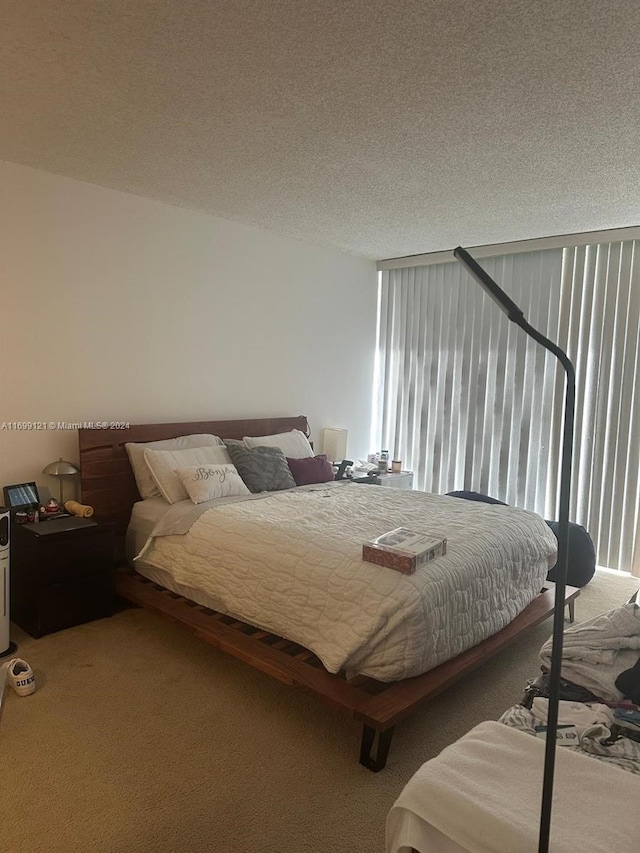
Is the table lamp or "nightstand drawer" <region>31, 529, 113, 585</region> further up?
the table lamp

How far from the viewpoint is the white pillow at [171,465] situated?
3.58 meters

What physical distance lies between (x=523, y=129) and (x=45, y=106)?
6.85 feet

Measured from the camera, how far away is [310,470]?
4301mm

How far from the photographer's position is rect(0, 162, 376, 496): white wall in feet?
11.3

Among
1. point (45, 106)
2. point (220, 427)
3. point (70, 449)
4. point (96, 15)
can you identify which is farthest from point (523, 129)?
point (70, 449)

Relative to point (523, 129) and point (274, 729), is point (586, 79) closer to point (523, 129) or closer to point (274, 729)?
point (523, 129)

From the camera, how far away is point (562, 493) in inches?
40.8

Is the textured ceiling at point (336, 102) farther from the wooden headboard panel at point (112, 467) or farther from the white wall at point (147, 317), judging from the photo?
the wooden headboard panel at point (112, 467)

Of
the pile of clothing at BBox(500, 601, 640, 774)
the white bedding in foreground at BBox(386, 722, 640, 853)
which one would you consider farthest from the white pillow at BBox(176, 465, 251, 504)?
the white bedding in foreground at BBox(386, 722, 640, 853)

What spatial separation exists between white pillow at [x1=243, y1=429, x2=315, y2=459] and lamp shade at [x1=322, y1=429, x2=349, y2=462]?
1.89 ft

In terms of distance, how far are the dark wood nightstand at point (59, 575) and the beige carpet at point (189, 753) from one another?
0.15m

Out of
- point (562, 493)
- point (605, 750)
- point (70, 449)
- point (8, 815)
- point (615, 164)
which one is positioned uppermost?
point (615, 164)

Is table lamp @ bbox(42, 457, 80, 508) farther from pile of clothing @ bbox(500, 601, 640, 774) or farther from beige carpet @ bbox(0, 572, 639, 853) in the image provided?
pile of clothing @ bbox(500, 601, 640, 774)

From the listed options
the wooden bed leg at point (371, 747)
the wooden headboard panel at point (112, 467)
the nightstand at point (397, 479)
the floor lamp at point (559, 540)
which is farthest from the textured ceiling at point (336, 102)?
the wooden bed leg at point (371, 747)
